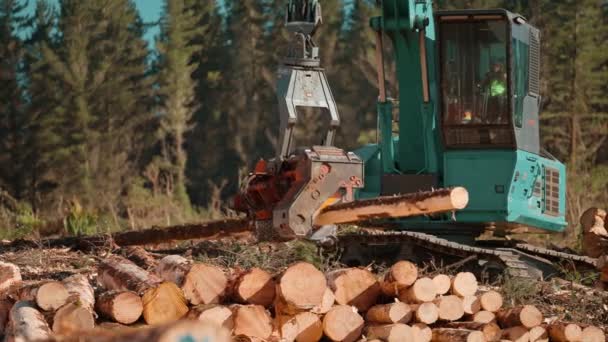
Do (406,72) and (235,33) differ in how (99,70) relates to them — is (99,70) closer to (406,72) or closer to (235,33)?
(235,33)

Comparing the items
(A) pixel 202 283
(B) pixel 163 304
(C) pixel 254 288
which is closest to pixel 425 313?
(C) pixel 254 288

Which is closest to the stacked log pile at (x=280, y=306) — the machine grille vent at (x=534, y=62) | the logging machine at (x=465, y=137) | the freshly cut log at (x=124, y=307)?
the freshly cut log at (x=124, y=307)

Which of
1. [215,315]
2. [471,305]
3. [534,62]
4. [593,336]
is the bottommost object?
[593,336]

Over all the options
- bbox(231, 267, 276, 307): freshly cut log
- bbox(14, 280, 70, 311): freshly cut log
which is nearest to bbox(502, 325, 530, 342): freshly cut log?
Result: bbox(231, 267, 276, 307): freshly cut log

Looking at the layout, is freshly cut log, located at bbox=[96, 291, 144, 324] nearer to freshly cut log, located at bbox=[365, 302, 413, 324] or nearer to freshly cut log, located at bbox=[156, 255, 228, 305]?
freshly cut log, located at bbox=[156, 255, 228, 305]

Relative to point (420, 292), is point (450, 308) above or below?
below

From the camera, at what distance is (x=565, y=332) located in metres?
8.13

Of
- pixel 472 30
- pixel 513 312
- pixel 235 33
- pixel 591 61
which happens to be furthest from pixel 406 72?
pixel 235 33

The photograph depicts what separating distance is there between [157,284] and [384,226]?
5641 mm

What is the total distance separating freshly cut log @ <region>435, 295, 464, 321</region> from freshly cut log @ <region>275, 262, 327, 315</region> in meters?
Result: 1.02

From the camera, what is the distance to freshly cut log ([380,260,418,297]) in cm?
805

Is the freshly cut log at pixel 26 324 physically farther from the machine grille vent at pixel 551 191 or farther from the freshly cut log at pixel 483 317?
the machine grille vent at pixel 551 191

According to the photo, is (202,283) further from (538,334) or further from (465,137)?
(465,137)

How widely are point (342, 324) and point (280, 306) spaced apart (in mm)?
507
